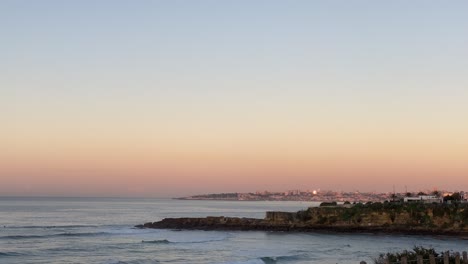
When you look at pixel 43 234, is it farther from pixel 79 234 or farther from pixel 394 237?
pixel 394 237

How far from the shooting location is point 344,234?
69875 mm

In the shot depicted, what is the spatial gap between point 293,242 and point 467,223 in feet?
68.6

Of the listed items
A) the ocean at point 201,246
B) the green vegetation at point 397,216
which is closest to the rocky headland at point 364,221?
the green vegetation at point 397,216

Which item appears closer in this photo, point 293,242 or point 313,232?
point 293,242

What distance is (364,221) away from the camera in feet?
246

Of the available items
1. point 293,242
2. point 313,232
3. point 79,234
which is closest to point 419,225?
point 313,232

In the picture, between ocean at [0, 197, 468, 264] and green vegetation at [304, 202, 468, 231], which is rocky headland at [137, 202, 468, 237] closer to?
green vegetation at [304, 202, 468, 231]

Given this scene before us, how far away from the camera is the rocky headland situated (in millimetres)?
69125

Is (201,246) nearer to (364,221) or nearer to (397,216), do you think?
(364,221)

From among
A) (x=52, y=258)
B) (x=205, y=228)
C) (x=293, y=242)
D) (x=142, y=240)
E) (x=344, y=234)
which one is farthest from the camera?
(x=205, y=228)

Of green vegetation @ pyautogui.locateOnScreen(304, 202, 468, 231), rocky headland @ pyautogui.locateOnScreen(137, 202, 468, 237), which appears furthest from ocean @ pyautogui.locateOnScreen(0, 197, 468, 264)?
green vegetation @ pyautogui.locateOnScreen(304, 202, 468, 231)

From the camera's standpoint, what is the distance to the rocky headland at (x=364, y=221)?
69.1m

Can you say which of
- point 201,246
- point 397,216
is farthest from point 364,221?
point 201,246

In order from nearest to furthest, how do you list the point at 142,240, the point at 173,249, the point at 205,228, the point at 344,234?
the point at 173,249 → the point at 142,240 → the point at 344,234 → the point at 205,228
